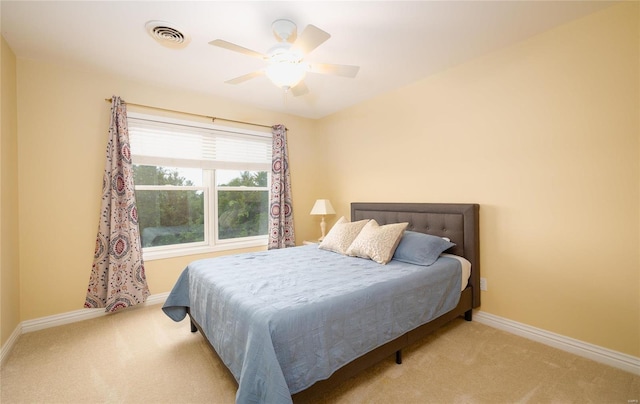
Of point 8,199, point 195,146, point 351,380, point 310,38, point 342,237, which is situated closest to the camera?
point 310,38

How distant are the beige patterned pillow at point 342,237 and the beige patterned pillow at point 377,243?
13 centimetres

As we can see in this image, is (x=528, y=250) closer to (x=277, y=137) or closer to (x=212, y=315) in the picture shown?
(x=212, y=315)

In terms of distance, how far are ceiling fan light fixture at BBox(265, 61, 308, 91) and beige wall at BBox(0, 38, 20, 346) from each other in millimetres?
2134

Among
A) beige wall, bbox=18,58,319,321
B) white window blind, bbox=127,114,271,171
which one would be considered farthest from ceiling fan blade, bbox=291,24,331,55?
beige wall, bbox=18,58,319,321

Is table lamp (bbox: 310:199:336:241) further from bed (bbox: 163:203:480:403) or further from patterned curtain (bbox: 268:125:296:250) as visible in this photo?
bed (bbox: 163:203:480:403)

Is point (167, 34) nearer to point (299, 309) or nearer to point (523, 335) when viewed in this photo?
point (299, 309)

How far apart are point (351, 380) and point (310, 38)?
7.17 ft

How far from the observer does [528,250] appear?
2.35m

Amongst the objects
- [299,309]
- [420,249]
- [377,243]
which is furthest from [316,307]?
[420,249]

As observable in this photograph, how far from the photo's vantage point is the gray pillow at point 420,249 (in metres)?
2.42

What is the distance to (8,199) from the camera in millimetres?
2273

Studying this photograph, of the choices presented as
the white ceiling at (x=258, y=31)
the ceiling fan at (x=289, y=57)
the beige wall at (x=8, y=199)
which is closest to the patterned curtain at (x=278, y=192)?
the white ceiling at (x=258, y=31)

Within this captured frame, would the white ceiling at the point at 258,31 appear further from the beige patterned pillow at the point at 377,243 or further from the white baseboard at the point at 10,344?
the white baseboard at the point at 10,344

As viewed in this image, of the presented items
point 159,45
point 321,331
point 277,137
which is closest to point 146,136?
point 159,45
